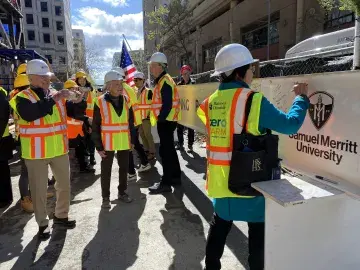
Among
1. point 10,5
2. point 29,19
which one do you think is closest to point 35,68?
point 10,5

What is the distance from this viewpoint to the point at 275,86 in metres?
3.05

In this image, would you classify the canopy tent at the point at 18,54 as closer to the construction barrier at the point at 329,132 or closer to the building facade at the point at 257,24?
the construction barrier at the point at 329,132

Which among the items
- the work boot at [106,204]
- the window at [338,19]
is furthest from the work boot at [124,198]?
the window at [338,19]

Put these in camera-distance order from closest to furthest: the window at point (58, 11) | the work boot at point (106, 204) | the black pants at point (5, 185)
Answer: the work boot at point (106, 204), the black pants at point (5, 185), the window at point (58, 11)

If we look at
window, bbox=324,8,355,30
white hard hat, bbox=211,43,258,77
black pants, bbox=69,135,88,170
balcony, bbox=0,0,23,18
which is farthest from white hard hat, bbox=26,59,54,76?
window, bbox=324,8,355,30

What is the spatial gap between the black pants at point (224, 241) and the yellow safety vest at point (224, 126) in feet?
0.84

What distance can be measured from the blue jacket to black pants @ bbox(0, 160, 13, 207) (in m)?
3.59

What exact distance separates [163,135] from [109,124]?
96 centimetres

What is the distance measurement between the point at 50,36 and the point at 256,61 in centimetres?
7800

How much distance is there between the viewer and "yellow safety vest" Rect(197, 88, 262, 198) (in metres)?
2.08

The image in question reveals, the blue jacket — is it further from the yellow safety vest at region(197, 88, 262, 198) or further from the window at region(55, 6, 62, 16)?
the window at region(55, 6, 62, 16)

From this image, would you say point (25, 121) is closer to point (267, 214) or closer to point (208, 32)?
point (267, 214)

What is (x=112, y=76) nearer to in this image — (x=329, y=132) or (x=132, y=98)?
(x=132, y=98)

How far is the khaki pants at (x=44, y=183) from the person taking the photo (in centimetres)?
355
